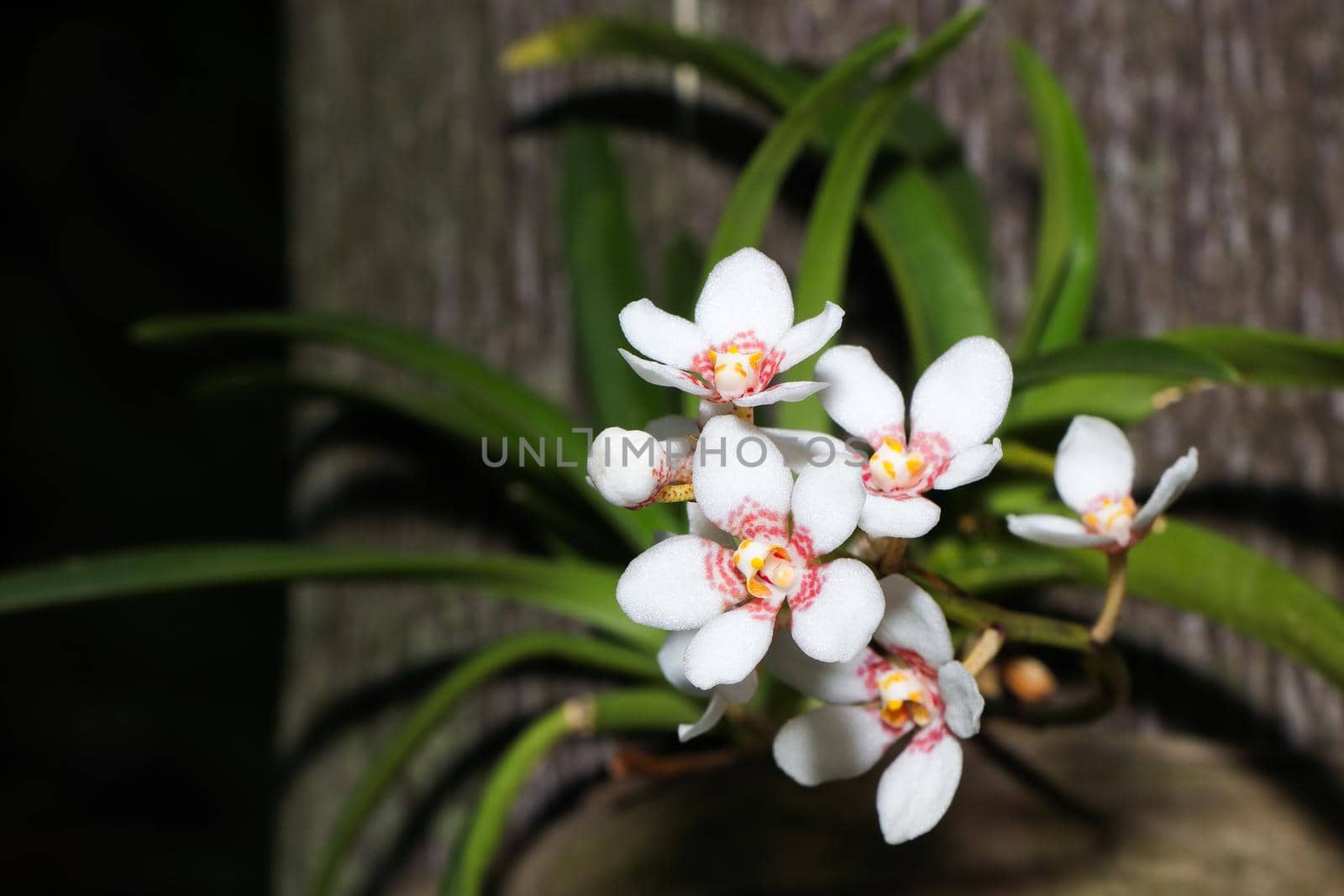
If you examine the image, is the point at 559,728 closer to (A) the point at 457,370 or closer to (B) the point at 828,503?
(A) the point at 457,370

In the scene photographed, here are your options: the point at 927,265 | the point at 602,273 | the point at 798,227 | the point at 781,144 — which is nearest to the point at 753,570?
the point at 781,144

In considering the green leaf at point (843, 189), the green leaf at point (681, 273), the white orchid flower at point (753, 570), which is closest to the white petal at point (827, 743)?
the white orchid flower at point (753, 570)

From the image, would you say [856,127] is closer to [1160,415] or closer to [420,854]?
[1160,415]

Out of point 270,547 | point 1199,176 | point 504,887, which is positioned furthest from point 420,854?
point 1199,176

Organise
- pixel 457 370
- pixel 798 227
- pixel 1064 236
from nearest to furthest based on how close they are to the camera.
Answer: pixel 1064 236, pixel 457 370, pixel 798 227

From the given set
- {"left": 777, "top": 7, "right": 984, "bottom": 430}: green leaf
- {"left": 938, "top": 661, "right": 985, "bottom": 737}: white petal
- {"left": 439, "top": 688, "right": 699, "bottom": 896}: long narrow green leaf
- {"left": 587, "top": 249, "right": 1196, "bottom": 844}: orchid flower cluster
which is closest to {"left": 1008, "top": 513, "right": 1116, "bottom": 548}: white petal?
{"left": 587, "top": 249, "right": 1196, "bottom": 844}: orchid flower cluster

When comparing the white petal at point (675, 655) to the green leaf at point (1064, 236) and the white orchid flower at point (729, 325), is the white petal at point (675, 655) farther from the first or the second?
the green leaf at point (1064, 236)

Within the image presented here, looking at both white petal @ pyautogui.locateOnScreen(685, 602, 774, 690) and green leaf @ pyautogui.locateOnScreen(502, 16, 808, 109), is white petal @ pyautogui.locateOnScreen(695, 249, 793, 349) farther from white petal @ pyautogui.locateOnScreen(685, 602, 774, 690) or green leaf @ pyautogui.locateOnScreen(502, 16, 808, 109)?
green leaf @ pyautogui.locateOnScreen(502, 16, 808, 109)
